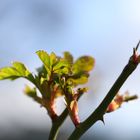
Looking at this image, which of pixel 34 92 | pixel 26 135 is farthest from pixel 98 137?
pixel 34 92

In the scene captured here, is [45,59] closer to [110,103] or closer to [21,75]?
[21,75]

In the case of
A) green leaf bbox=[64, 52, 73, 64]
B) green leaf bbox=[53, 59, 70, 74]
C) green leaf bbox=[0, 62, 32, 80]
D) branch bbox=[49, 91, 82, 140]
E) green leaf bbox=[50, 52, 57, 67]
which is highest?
green leaf bbox=[0, 62, 32, 80]

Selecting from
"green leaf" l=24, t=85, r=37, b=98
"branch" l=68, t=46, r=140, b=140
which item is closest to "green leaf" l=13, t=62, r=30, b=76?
"green leaf" l=24, t=85, r=37, b=98

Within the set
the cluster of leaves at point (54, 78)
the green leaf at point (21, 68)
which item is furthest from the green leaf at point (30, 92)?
the green leaf at point (21, 68)

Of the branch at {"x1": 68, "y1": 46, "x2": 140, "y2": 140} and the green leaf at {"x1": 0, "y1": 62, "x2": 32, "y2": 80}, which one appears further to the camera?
the green leaf at {"x1": 0, "y1": 62, "x2": 32, "y2": 80}

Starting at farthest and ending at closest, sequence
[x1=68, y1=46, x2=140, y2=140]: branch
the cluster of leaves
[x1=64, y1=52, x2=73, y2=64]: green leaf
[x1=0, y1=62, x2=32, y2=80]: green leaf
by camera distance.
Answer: [x1=64, y1=52, x2=73, y2=64]: green leaf, [x1=0, y1=62, x2=32, y2=80]: green leaf, the cluster of leaves, [x1=68, y1=46, x2=140, y2=140]: branch

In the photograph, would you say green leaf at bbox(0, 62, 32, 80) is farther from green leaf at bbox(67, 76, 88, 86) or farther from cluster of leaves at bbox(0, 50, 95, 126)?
green leaf at bbox(67, 76, 88, 86)
